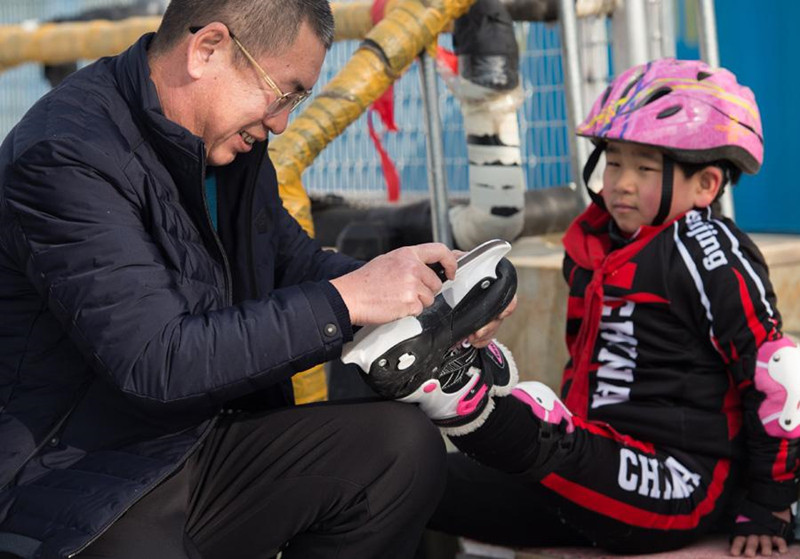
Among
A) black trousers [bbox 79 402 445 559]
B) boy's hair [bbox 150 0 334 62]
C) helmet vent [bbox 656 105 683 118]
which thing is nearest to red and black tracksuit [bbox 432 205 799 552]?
helmet vent [bbox 656 105 683 118]

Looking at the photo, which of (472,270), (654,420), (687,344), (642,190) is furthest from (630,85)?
(472,270)

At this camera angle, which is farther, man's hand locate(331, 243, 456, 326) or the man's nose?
the man's nose

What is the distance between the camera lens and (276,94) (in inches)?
96.9

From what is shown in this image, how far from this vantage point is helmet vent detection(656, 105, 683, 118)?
3145mm

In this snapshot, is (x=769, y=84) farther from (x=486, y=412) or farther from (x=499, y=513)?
(x=486, y=412)

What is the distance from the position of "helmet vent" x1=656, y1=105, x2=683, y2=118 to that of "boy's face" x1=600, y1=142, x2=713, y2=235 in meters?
0.10

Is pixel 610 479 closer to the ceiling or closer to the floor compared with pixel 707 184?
closer to the floor

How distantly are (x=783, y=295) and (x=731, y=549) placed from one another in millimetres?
1461

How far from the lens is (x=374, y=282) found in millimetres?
2328

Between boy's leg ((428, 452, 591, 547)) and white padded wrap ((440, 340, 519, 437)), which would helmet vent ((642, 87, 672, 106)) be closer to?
white padded wrap ((440, 340, 519, 437))

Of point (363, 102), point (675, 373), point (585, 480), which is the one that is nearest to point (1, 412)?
point (585, 480)

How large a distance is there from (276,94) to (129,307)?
1.85 ft

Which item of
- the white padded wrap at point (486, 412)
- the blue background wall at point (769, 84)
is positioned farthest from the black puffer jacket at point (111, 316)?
the blue background wall at point (769, 84)

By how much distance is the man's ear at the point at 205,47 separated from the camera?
2385 mm
